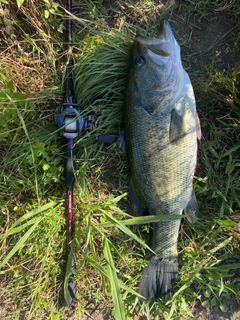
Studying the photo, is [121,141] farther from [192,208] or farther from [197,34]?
[197,34]

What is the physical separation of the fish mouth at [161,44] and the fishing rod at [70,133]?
692mm

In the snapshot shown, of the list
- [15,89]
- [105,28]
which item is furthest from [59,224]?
[105,28]

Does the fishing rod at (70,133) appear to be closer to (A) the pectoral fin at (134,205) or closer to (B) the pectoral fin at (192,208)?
(A) the pectoral fin at (134,205)

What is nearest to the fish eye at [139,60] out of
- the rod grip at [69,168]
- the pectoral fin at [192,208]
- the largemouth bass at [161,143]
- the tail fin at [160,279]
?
the largemouth bass at [161,143]

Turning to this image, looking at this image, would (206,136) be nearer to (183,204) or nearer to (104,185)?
(183,204)

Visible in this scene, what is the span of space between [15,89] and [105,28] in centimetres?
97

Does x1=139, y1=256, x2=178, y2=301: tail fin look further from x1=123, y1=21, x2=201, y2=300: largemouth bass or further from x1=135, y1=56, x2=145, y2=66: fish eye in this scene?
x1=135, y1=56, x2=145, y2=66: fish eye

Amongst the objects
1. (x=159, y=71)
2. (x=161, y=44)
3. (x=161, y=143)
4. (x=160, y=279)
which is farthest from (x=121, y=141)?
(x=160, y=279)

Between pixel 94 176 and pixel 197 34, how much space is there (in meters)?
1.62

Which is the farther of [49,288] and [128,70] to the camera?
[49,288]

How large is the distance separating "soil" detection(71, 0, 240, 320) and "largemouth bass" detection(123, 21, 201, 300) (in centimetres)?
51

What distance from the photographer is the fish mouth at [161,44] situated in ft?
7.64

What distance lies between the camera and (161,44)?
2348 mm

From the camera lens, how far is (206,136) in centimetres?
283
